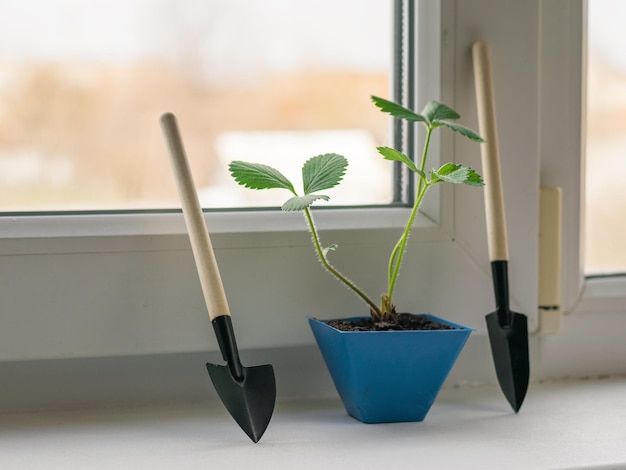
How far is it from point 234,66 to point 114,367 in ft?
0.95

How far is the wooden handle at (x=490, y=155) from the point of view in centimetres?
68

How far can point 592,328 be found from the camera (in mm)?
811

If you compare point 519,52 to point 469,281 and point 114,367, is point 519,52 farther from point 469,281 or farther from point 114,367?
point 114,367

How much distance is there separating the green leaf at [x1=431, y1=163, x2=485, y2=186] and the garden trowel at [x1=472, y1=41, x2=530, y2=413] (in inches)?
3.8

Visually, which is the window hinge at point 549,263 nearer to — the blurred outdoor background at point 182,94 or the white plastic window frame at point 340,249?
the white plastic window frame at point 340,249

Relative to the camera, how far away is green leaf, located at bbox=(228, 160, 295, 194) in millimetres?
609

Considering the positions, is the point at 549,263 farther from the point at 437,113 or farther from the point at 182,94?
the point at 182,94

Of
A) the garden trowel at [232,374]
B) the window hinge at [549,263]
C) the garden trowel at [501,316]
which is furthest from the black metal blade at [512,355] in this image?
the garden trowel at [232,374]

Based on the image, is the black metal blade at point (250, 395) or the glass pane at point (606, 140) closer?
the black metal blade at point (250, 395)

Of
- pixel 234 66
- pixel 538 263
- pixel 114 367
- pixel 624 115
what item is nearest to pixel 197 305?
pixel 114 367

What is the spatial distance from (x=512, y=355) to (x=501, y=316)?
3 centimetres

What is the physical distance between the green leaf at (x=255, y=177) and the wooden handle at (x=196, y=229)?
43 millimetres

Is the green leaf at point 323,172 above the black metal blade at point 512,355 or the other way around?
above

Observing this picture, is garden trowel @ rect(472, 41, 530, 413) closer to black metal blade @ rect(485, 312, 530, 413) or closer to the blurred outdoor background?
black metal blade @ rect(485, 312, 530, 413)
